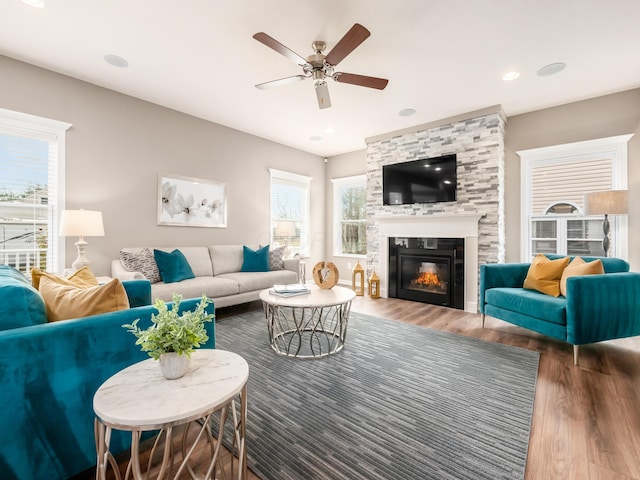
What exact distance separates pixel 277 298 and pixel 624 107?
15.2 feet

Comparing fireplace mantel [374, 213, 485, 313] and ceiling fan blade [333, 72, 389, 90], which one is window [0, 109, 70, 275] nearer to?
ceiling fan blade [333, 72, 389, 90]

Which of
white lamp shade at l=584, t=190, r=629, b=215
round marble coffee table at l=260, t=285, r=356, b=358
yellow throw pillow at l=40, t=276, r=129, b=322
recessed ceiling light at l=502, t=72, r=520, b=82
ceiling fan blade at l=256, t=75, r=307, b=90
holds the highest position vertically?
recessed ceiling light at l=502, t=72, r=520, b=82

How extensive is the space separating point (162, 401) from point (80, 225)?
2.76 meters

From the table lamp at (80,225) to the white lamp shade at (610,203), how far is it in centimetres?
527

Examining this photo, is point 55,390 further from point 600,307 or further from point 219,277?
point 600,307

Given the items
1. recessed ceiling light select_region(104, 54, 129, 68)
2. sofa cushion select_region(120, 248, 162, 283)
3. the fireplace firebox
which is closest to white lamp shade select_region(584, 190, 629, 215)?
the fireplace firebox

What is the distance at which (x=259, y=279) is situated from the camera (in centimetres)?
405

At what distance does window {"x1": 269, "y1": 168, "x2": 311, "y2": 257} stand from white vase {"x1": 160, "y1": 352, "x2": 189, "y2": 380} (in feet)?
13.6

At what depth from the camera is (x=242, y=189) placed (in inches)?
195

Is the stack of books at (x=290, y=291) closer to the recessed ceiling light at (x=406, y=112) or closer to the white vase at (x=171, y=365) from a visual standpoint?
the white vase at (x=171, y=365)

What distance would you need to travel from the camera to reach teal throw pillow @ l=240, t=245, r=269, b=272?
443 centimetres

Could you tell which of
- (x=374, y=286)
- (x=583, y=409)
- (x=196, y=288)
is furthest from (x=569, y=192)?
(x=196, y=288)

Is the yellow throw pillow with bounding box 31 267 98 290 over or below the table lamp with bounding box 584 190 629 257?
below

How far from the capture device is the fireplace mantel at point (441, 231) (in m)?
4.12
